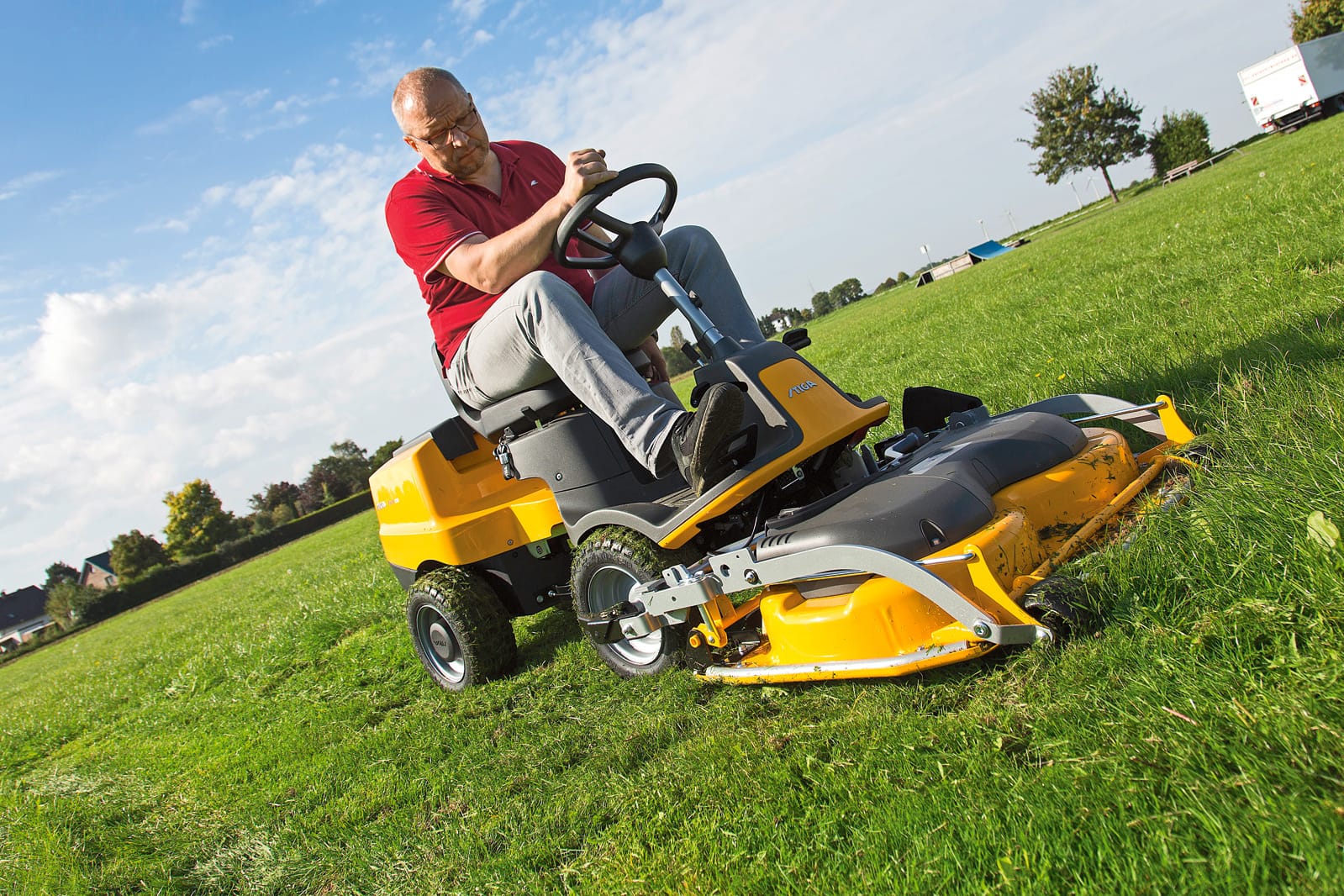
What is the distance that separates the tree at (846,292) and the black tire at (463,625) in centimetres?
5738

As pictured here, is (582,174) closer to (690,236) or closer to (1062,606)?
(690,236)

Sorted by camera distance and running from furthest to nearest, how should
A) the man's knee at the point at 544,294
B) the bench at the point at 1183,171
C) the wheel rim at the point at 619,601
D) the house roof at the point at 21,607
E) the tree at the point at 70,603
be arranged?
the house roof at the point at 21,607
the tree at the point at 70,603
the bench at the point at 1183,171
the wheel rim at the point at 619,601
the man's knee at the point at 544,294

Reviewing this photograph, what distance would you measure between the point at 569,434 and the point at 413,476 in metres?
0.96

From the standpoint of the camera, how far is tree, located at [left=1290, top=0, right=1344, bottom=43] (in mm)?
52031

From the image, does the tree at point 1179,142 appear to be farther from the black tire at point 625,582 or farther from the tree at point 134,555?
the tree at point 134,555

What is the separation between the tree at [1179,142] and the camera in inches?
1834

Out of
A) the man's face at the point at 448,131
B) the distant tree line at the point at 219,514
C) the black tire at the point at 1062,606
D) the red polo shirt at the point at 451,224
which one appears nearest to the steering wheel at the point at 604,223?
the red polo shirt at the point at 451,224

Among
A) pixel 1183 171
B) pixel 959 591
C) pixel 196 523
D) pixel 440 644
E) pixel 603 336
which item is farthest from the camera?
pixel 196 523

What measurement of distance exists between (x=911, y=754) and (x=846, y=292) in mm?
62979

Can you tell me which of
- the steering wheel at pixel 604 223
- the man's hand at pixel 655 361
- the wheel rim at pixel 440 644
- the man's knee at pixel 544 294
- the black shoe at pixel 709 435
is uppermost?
the steering wheel at pixel 604 223

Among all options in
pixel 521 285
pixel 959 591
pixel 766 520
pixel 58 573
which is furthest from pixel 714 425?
pixel 58 573

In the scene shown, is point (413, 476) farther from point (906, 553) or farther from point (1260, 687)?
point (1260, 687)

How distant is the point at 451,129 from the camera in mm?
3572

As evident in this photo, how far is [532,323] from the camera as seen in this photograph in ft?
10.3
